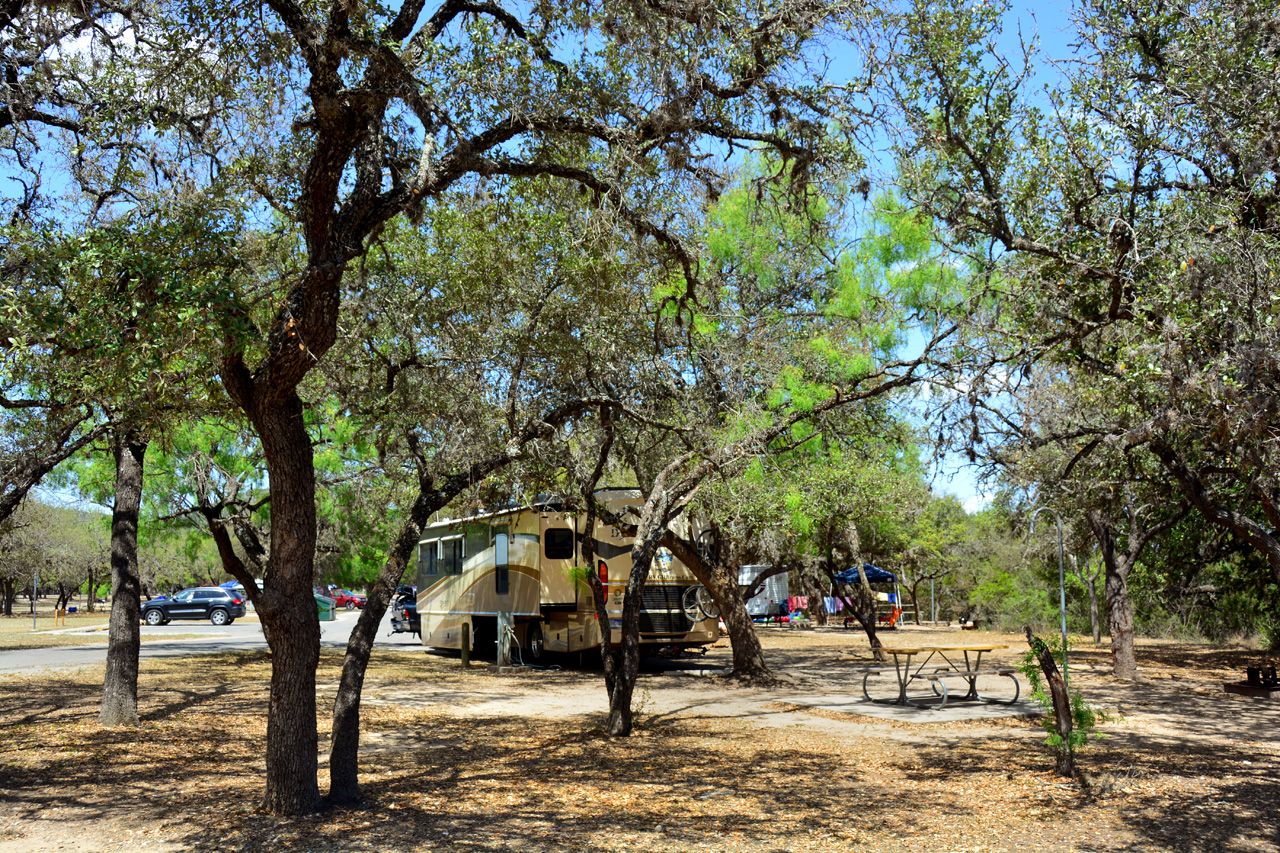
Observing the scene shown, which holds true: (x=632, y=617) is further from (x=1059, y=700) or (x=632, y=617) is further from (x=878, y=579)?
(x=878, y=579)

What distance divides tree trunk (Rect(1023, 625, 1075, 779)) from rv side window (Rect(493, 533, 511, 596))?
39.7 ft

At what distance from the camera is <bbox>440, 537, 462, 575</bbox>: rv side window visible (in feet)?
67.1

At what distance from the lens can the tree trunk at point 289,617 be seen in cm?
617

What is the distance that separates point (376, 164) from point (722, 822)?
5.17 meters

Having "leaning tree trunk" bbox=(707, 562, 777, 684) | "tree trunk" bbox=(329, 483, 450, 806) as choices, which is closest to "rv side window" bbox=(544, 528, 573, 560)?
"leaning tree trunk" bbox=(707, 562, 777, 684)

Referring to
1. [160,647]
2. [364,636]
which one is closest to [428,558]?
[160,647]

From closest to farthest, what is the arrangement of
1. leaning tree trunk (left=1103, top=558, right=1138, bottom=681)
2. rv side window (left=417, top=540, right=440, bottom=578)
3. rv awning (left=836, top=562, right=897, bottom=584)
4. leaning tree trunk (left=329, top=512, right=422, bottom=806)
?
leaning tree trunk (left=329, top=512, right=422, bottom=806) → leaning tree trunk (left=1103, top=558, right=1138, bottom=681) → rv side window (left=417, top=540, right=440, bottom=578) → rv awning (left=836, top=562, right=897, bottom=584)

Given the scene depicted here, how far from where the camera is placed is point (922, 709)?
39.1ft

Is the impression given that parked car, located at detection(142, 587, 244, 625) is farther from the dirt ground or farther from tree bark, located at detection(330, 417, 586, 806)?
tree bark, located at detection(330, 417, 586, 806)

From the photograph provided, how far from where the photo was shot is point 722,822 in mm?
6371

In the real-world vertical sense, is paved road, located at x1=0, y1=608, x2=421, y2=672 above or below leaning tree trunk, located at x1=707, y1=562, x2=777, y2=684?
below

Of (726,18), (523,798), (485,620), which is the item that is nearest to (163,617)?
(485,620)

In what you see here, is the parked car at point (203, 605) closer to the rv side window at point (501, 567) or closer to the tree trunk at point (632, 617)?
the rv side window at point (501, 567)

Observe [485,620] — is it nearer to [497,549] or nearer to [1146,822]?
[497,549]
